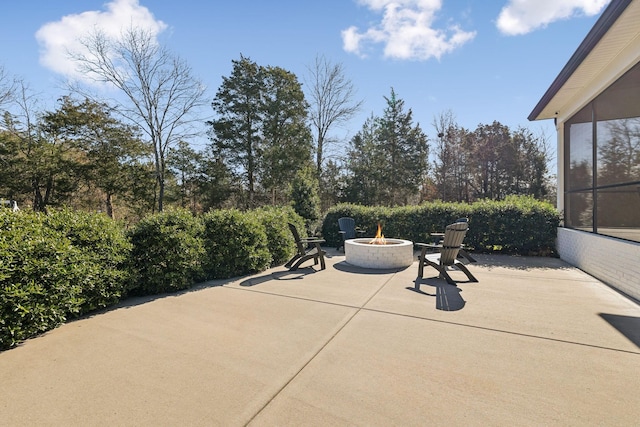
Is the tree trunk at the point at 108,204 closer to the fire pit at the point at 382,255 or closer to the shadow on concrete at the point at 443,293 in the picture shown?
the fire pit at the point at 382,255

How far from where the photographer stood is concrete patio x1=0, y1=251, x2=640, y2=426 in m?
1.71

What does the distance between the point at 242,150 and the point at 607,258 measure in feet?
59.3

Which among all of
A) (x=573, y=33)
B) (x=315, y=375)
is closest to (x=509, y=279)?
(x=315, y=375)

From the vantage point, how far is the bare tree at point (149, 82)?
45.8 ft

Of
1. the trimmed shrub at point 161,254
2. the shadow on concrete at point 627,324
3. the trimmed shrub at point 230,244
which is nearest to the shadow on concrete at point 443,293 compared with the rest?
the shadow on concrete at point 627,324

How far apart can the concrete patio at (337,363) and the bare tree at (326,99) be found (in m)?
17.2

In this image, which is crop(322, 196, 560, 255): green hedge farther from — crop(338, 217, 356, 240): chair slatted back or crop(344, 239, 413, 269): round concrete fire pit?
crop(344, 239, 413, 269): round concrete fire pit

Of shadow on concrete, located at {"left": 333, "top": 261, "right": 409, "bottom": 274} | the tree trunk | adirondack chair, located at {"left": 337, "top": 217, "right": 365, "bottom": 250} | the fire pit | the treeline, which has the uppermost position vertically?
the treeline

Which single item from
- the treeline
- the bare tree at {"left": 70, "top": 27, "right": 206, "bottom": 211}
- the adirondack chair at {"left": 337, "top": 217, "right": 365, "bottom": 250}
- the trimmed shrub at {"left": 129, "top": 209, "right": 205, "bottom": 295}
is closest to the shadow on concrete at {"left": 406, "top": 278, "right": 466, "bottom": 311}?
the trimmed shrub at {"left": 129, "top": 209, "right": 205, "bottom": 295}

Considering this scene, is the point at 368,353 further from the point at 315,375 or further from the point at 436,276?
the point at 436,276

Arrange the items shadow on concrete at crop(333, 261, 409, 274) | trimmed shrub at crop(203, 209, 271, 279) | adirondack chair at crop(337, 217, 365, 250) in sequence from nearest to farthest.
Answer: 1. trimmed shrub at crop(203, 209, 271, 279)
2. shadow on concrete at crop(333, 261, 409, 274)
3. adirondack chair at crop(337, 217, 365, 250)

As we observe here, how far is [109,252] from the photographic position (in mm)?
3531

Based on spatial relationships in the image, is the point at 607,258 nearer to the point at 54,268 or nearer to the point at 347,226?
the point at 347,226

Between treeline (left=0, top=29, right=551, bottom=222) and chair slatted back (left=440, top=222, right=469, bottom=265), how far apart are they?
10257 millimetres
